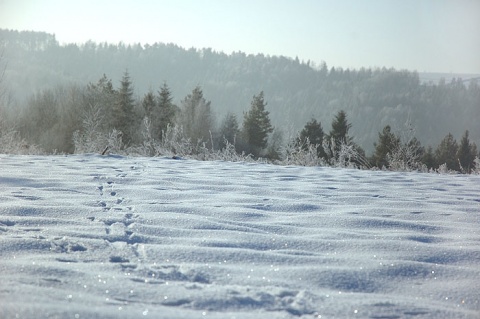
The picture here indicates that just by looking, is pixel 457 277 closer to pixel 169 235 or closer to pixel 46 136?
pixel 169 235

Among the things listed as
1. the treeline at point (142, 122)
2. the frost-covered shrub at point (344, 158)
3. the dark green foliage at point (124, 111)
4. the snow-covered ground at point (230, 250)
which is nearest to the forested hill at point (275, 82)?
the treeline at point (142, 122)

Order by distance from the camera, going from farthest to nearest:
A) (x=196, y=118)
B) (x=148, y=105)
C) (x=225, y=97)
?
(x=225, y=97) → (x=196, y=118) → (x=148, y=105)

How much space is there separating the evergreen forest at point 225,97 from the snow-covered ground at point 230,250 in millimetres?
21364

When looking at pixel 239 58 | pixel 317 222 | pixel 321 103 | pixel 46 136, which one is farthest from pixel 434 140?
pixel 317 222

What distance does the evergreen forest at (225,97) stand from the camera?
33.5m

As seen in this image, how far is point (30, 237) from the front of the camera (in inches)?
91.0

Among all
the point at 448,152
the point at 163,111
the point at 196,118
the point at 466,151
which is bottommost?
the point at 448,152

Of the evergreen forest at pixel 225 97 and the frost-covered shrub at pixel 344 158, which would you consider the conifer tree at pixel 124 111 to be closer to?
the evergreen forest at pixel 225 97

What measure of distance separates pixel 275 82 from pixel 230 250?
93620 mm

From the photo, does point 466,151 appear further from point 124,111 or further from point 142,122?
point 124,111

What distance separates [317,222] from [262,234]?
0.50 meters

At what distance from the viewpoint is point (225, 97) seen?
86125 millimetres

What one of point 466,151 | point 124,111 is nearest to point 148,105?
point 124,111

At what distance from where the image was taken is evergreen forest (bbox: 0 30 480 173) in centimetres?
3350
